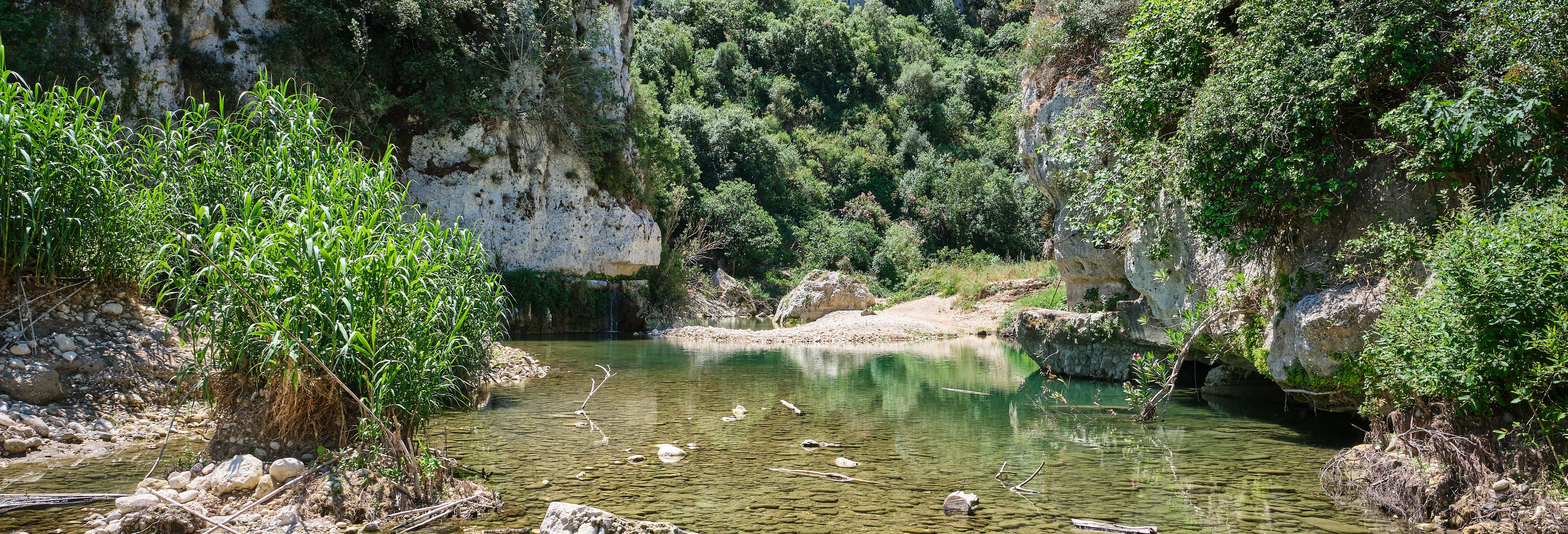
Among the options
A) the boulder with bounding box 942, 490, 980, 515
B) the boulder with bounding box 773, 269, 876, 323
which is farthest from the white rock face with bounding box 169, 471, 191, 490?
the boulder with bounding box 773, 269, 876, 323

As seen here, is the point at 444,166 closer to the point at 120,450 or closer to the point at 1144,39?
the point at 120,450

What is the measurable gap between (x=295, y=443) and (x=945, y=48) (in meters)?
63.6

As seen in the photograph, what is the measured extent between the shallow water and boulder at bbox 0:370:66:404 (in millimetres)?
3327

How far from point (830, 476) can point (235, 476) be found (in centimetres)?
464

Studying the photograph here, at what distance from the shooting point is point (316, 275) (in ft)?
18.3

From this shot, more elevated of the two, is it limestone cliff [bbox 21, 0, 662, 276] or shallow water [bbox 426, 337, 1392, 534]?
limestone cliff [bbox 21, 0, 662, 276]

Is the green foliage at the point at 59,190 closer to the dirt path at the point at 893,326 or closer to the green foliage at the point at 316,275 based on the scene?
the green foliage at the point at 316,275

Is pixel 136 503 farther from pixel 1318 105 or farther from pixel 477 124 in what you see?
pixel 477 124

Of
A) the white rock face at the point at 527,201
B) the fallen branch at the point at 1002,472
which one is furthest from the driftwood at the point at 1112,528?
the white rock face at the point at 527,201

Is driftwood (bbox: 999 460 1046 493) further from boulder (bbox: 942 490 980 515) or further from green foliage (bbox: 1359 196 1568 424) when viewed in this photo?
green foliage (bbox: 1359 196 1568 424)

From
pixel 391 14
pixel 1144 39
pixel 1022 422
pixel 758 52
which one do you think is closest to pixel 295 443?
pixel 1022 422

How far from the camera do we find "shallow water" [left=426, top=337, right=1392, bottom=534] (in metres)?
6.16

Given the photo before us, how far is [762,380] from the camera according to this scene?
554 inches

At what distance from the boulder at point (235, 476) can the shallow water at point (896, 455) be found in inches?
54.6
